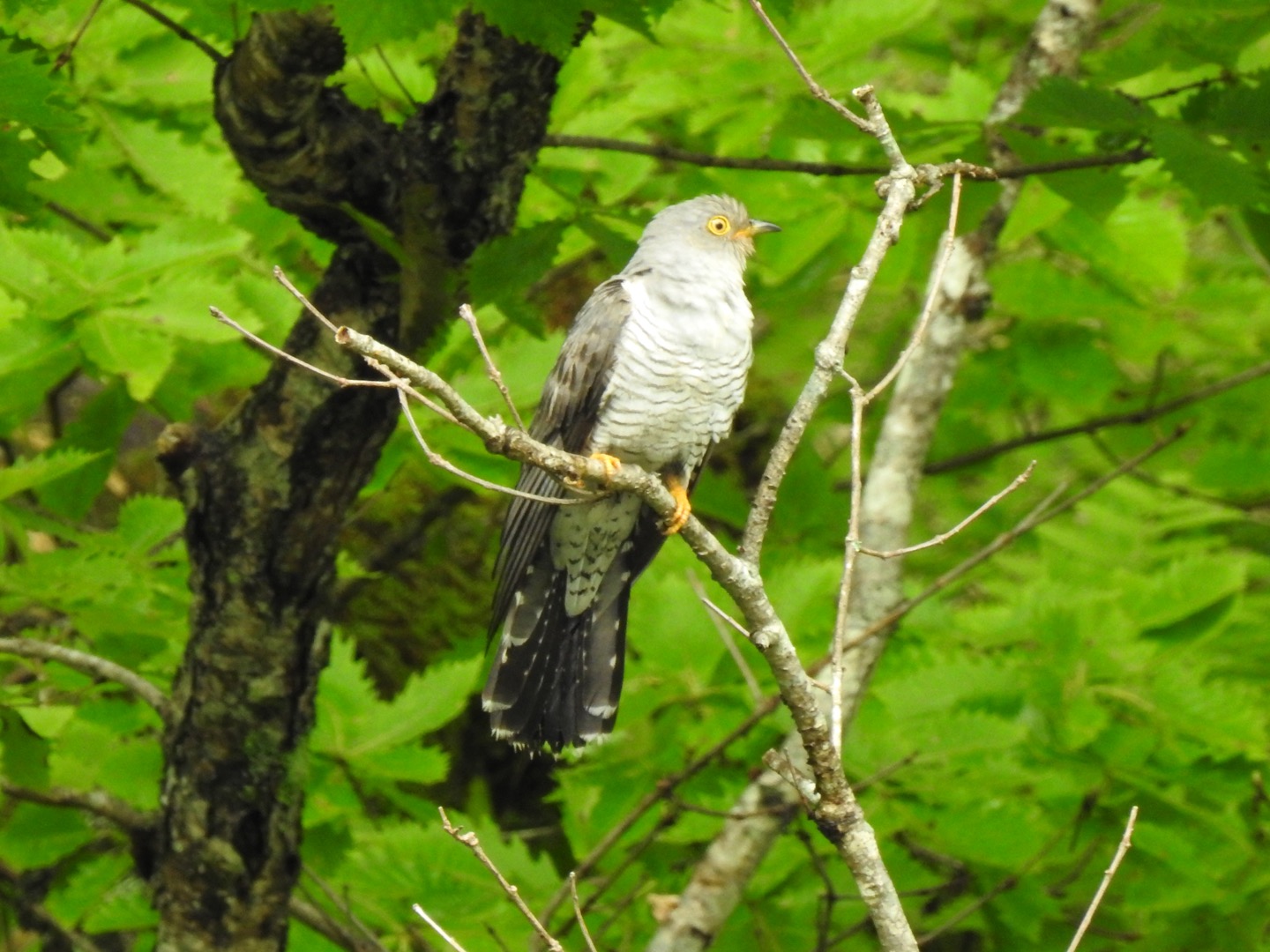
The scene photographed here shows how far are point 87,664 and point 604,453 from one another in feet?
4.19

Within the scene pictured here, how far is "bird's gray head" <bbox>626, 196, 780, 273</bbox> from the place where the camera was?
333cm

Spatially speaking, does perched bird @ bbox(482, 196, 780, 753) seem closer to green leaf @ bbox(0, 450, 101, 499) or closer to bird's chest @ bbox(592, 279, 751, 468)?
bird's chest @ bbox(592, 279, 751, 468)

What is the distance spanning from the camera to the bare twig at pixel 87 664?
2867 millimetres

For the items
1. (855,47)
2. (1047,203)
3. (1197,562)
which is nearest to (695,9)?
(855,47)

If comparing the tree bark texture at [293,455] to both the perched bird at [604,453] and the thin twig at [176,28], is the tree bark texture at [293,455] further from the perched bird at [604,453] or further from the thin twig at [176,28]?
the perched bird at [604,453]

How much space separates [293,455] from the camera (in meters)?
2.96

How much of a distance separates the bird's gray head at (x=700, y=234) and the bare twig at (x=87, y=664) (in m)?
1.55

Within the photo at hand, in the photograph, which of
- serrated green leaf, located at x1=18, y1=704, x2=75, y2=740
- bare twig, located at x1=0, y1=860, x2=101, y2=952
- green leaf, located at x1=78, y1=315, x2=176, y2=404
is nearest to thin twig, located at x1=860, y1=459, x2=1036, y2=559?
green leaf, located at x1=78, y1=315, x2=176, y2=404

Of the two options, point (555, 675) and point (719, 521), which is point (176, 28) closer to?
point (555, 675)

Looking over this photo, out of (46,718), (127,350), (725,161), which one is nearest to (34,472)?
(127,350)

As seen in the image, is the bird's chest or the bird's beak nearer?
the bird's chest

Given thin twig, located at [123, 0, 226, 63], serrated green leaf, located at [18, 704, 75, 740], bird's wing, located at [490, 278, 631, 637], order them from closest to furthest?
thin twig, located at [123, 0, 226, 63]
bird's wing, located at [490, 278, 631, 637]
serrated green leaf, located at [18, 704, 75, 740]

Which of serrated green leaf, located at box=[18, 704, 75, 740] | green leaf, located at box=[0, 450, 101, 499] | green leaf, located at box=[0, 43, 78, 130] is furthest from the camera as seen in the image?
serrated green leaf, located at box=[18, 704, 75, 740]

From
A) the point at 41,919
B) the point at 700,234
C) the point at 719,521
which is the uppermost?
the point at 700,234
